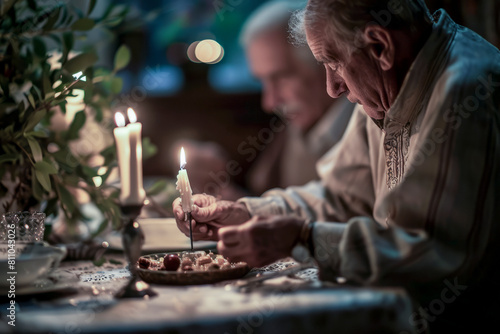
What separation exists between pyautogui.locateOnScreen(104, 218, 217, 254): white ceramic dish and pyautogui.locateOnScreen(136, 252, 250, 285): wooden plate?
375 mm

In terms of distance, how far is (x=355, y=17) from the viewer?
50.8 inches

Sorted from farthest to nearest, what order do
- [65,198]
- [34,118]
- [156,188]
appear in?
[156,188]
[65,198]
[34,118]

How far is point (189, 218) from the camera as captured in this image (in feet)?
4.43

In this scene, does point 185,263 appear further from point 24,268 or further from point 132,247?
point 24,268

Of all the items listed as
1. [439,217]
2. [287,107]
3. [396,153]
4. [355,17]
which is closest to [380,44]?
[355,17]

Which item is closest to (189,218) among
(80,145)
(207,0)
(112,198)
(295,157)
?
(112,198)

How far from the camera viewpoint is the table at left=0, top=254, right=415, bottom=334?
34.1 inches

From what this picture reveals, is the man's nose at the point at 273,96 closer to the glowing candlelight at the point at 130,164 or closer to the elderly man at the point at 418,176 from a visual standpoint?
the elderly man at the point at 418,176

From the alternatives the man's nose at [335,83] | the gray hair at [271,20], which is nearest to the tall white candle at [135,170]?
the man's nose at [335,83]

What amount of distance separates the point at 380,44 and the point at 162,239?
86 centimetres

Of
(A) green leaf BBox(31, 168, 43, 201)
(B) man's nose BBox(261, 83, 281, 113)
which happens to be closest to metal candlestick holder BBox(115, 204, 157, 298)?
(A) green leaf BBox(31, 168, 43, 201)

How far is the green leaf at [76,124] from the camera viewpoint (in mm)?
1699

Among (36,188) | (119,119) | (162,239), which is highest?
(119,119)

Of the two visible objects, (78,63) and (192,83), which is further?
(192,83)
